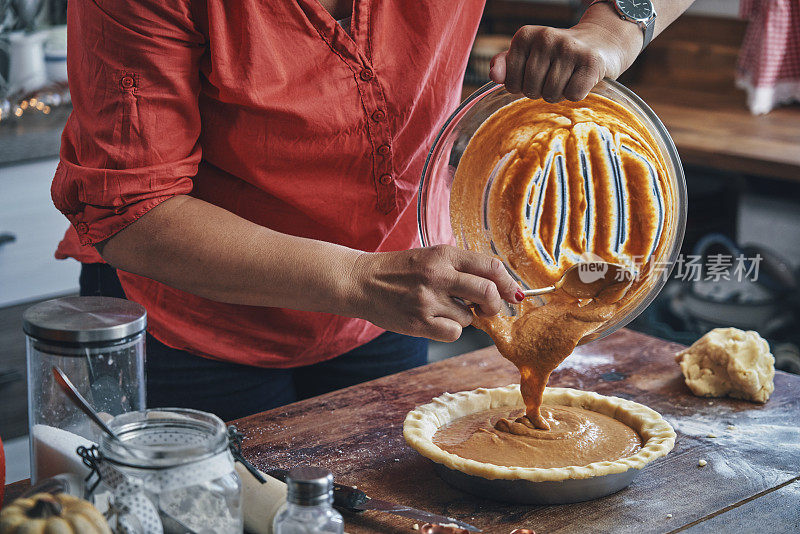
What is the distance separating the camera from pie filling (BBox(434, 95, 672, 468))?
1130mm

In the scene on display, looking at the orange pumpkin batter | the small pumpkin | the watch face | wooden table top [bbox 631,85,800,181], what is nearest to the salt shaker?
the small pumpkin

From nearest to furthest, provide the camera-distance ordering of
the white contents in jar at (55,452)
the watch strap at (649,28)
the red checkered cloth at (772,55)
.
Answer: the white contents in jar at (55,452), the watch strap at (649,28), the red checkered cloth at (772,55)

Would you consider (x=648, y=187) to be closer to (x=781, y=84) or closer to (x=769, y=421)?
(x=769, y=421)

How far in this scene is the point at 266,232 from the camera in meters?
1.11

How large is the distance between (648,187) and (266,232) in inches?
19.5

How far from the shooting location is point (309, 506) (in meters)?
0.78

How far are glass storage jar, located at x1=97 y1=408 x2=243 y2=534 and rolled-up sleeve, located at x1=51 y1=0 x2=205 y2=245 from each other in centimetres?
35

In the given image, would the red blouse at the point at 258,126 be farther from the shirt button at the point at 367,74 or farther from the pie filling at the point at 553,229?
the pie filling at the point at 553,229

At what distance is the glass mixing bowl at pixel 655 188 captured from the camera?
1.12 m

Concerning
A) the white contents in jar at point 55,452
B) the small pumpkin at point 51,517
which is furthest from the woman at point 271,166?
the small pumpkin at point 51,517

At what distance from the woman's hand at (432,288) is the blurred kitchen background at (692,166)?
1.50m

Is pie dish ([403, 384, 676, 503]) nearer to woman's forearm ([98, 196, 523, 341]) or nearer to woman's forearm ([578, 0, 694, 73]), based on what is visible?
woman's forearm ([98, 196, 523, 341])

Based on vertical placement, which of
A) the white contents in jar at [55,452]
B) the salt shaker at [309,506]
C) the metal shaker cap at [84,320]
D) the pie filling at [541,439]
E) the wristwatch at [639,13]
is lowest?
the pie filling at [541,439]

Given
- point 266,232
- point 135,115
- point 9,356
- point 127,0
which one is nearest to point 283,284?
point 266,232
